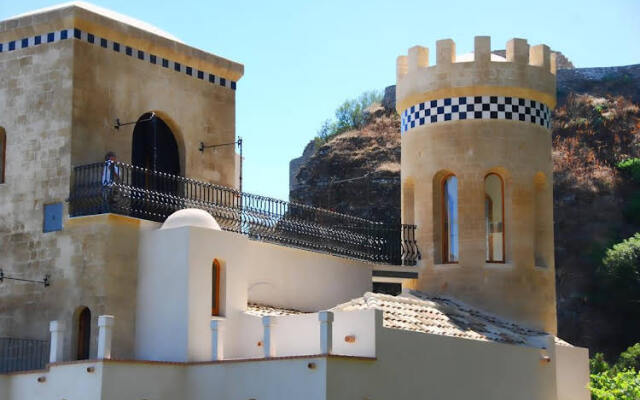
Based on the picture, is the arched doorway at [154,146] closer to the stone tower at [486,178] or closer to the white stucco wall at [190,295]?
the white stucco wall at [190,295]

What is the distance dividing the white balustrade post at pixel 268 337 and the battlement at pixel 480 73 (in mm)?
7964

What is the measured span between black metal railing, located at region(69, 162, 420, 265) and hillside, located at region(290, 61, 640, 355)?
2132 cm

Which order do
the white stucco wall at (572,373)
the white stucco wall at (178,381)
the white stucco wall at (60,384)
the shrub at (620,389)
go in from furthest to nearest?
the white stucco wall at (572,373) → the shrub at (620,389) → the white stucco wall at (60,384) → the white stucco wall at (178,381)

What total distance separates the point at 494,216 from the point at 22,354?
9.76m

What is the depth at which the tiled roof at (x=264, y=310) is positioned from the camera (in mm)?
17250

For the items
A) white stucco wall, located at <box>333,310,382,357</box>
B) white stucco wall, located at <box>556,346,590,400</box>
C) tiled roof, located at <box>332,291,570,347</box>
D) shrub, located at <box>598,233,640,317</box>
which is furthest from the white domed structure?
shrub, located at <box>598,233,640,317</box>

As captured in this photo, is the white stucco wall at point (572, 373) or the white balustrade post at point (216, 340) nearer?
the white balustrade post at point (216, 340)

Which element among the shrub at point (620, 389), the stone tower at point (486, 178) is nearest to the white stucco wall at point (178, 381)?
the stone tower at point (486, 178)

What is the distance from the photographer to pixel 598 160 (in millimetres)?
50688

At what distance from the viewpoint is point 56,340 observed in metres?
15.5

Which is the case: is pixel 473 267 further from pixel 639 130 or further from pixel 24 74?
pixel 639 130

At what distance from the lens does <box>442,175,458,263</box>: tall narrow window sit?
21081mm

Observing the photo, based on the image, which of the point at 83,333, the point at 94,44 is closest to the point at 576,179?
the point at 94,44

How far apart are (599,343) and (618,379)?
22.1m
